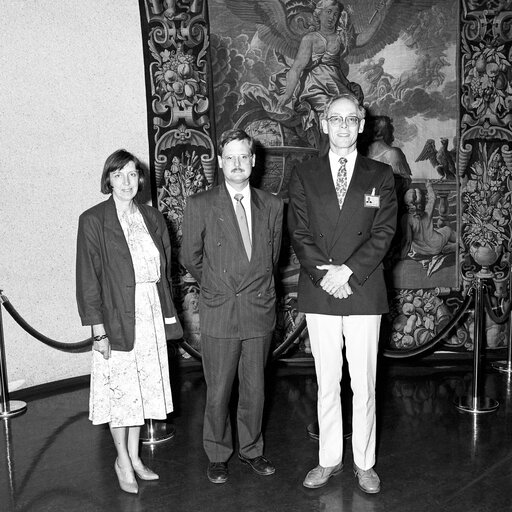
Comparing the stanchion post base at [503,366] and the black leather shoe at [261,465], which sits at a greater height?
the black leather shoe at [261,465]

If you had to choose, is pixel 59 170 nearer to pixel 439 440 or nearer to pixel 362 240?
pixel 362 240

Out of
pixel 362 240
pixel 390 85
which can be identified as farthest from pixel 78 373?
pixel 390 85

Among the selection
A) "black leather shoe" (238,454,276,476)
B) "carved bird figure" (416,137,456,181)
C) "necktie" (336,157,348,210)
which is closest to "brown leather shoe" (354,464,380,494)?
"black leather shoe" (238,454,276,476)

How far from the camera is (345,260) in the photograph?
4.05m

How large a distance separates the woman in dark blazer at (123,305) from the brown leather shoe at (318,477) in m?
0.98

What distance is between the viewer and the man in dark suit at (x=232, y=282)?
13.7 feet

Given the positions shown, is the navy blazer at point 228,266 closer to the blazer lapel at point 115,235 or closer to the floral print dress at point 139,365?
the floral print dress at point 139,365

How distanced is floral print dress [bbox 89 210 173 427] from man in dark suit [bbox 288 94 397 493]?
93 centimetres

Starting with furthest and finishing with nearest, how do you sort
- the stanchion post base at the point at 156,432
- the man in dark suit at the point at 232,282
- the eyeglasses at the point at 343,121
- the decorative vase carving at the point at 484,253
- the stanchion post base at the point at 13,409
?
the decorative vase carving at the point at 484,253 → the stanchion post base at the point at 13,409 → the stanchion post base at the point at 156,432 → the man in dark suit at the point at 232,282 → the eyeglasses at the point at 343,121

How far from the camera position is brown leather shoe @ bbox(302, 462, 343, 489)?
13.7ft

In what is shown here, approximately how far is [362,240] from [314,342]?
2.26 feet

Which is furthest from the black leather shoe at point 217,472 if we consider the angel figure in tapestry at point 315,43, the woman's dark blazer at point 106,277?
the angel figure in tapestry at point 315,43

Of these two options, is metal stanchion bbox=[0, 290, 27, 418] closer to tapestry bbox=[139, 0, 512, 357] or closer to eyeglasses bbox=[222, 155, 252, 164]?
tapestry bbox=[139, 0, 512, 357]

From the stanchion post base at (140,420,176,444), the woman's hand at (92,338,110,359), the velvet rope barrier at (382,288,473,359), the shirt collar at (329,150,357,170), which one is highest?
the shirt collar at (329,150,357,170)
